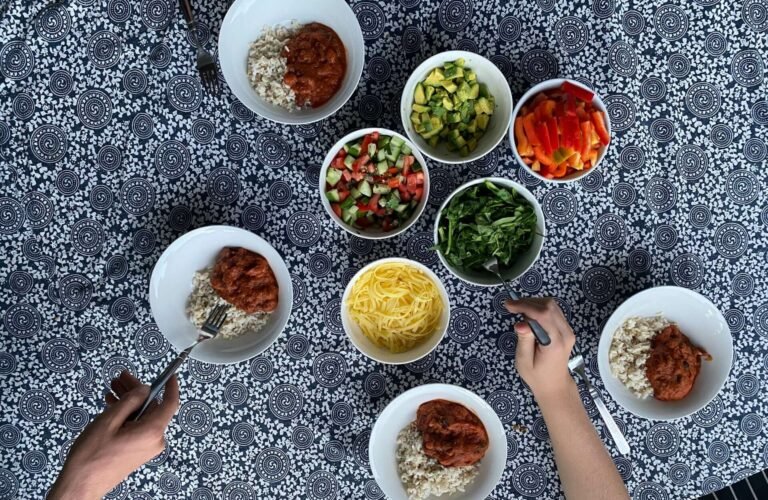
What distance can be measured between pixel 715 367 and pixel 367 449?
1.64 m

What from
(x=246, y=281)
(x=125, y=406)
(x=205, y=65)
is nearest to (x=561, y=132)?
(x=246, y=281)

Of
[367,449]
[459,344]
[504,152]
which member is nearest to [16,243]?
[367,449]

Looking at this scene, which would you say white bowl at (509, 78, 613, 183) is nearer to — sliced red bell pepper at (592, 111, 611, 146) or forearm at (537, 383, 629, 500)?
sliced red bell pepper at (592, 111, 611, 146)

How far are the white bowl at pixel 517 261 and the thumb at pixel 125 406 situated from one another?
1.34 meters

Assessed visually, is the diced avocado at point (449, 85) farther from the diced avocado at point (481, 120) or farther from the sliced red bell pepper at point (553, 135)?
the sliced red bell pepper at point (553, 135)

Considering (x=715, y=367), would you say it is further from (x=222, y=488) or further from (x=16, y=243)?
(x=16, y=243)

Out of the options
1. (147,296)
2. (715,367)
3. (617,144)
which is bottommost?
(715,367)

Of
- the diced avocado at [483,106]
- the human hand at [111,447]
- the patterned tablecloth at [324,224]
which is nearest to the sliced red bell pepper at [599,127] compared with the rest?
the patterned tablecloth at [324,224]

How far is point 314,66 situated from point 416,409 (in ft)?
5.24

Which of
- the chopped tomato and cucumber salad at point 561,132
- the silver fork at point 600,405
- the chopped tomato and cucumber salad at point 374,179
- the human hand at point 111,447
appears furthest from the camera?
the silver fork at point 600,405

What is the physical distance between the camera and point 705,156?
292 cm

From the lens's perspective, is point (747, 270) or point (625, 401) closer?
point (625, 401)

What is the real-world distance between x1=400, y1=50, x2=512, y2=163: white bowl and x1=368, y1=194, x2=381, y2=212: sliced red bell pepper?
0.29 metres

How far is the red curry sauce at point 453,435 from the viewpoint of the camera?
2.67 meters
